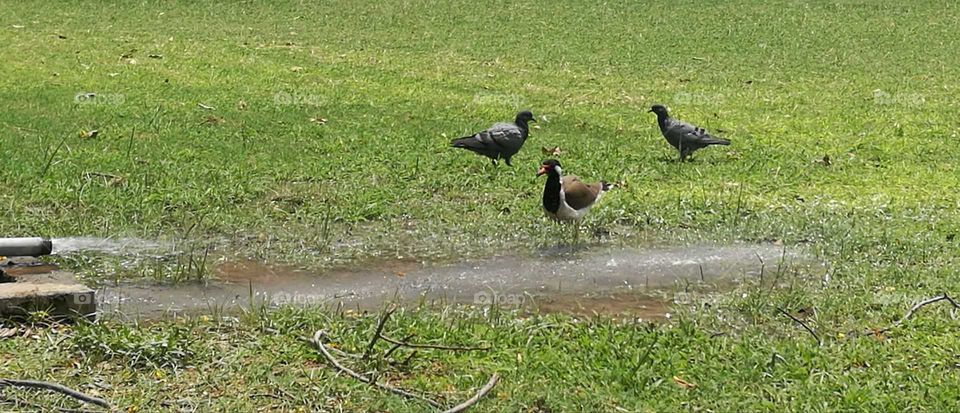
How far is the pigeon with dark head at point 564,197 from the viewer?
7.42m

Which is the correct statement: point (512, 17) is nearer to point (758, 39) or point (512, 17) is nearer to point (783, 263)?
point (758, 39)

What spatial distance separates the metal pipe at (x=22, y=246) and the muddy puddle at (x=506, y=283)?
36cm

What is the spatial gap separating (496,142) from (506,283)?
2848 millimetres

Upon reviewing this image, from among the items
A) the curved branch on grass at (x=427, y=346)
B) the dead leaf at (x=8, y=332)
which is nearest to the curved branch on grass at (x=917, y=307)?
the curved branch on grass at (x=427, y=346)

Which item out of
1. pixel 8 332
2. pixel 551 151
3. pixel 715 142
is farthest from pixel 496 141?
pixel 8 332

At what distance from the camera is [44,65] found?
535 inches

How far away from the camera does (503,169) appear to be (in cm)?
943

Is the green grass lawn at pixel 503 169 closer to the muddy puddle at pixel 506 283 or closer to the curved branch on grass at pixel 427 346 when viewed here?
the curved branch on grass at pixel 427 346

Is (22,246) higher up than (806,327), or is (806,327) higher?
(22,246)

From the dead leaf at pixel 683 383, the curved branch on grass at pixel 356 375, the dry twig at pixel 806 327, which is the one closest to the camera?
the curved branch on grass at pixel 356 375

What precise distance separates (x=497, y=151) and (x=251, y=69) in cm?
532

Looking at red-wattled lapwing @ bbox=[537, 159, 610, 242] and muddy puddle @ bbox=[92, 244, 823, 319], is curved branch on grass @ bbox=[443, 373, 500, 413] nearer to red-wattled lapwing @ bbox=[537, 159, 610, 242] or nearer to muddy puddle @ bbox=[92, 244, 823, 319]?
muddy puddle @ bbox=[92, 244, 823, 319]

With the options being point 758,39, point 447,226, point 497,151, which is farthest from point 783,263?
point 758,39

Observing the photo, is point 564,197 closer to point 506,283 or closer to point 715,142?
point 506,283
